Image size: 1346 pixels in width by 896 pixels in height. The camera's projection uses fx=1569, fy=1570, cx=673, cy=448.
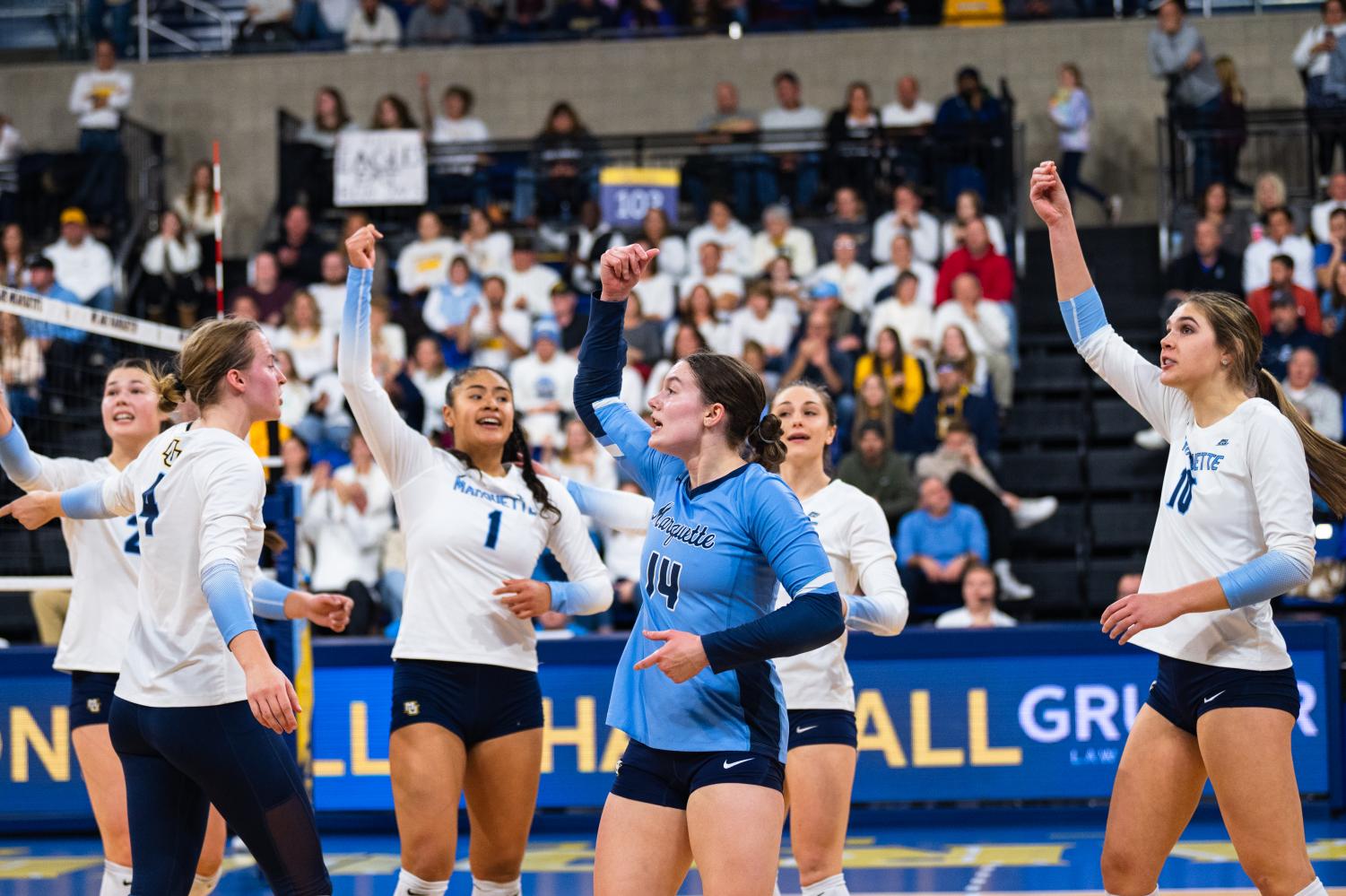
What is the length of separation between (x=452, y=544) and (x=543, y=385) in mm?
7968

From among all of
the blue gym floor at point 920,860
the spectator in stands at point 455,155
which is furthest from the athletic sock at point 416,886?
the spectator in stands at point 455,155

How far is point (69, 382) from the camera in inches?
494

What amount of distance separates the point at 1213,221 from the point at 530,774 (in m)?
10.7

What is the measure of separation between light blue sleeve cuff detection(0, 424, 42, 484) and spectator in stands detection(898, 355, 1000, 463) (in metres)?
8.12

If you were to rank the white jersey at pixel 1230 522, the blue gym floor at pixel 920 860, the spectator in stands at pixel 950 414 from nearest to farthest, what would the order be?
the white jersey at pixel 1230 522
the blue gym floor at pixel 920 860
the spectator in stands at pixel 950 414

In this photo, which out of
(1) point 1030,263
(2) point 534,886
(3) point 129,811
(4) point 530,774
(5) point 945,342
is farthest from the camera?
(1) point 1030,263

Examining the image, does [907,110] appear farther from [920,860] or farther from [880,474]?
[920,860]

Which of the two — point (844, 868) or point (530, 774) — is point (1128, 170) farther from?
point (530, 774)

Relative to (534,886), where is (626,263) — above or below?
above

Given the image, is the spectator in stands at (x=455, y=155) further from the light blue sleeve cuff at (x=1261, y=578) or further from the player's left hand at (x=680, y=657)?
the player's left hand at (x=680, y=657)

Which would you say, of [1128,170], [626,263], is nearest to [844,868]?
[626,263]

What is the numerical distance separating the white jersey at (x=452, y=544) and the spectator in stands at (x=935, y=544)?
6.01 metres

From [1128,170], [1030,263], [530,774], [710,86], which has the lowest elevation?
[530,774]

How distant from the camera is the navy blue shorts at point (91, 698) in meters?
6.20
